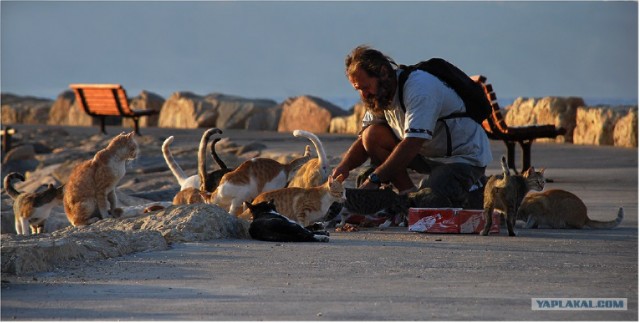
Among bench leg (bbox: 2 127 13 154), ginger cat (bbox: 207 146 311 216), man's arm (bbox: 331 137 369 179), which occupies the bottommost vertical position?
bench leg (bbox: 2 127 13 154)

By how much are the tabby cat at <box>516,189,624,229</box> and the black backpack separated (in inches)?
31.3

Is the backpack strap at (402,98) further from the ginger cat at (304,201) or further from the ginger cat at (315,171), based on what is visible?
the ginger cat at (315,171)

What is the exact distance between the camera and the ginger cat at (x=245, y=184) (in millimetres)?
10398

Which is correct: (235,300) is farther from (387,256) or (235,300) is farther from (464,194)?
(464,194)

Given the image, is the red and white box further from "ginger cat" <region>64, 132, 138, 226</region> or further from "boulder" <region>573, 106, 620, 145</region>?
"boulder" <region>573, 106, 620, 145</region>

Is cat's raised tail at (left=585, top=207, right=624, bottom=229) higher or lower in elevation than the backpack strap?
lower

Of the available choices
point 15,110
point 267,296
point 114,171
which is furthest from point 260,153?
point 15,110

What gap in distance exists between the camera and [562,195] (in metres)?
9.89

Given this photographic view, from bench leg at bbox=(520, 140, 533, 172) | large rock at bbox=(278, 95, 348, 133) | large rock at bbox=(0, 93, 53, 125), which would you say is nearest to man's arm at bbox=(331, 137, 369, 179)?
bench leg at bbox=(520, 140, 533, 172)

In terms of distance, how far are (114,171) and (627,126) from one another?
11.3 m

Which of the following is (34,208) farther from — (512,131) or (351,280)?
(512,131)

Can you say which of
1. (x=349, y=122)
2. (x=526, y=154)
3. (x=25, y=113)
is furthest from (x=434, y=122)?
(x=25, y=113)

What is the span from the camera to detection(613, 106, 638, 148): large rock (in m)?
19.5

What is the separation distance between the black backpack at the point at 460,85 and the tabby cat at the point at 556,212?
79cm
